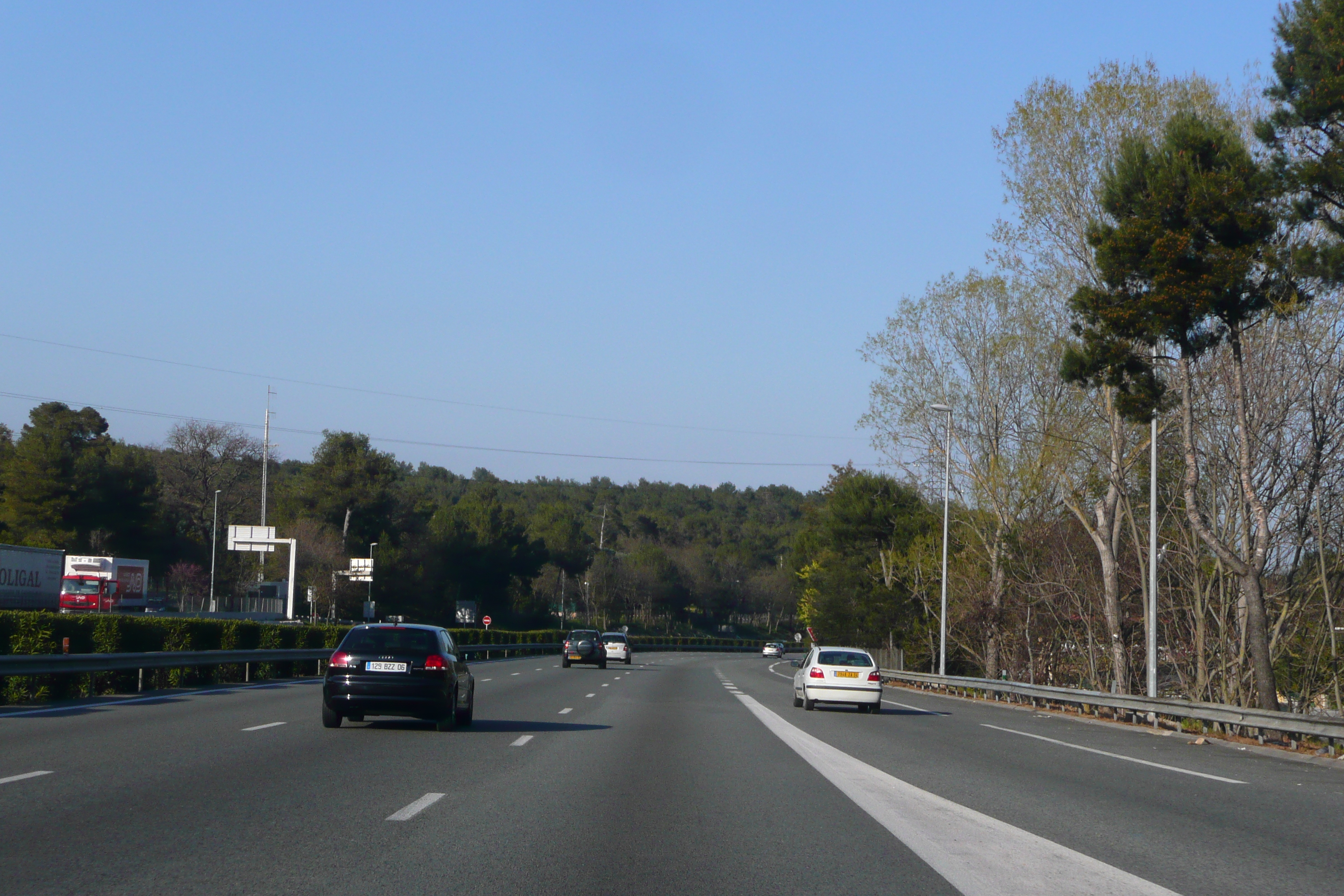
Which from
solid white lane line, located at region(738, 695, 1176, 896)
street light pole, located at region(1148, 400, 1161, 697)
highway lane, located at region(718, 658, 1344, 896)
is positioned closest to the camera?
solid white lane line, located at region(738, 695, 1176, 896)

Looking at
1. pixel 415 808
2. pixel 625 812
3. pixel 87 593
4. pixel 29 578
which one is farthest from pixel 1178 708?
pixel 87 593

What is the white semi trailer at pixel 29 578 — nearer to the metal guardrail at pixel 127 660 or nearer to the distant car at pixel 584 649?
the distant car at pixel 584 649

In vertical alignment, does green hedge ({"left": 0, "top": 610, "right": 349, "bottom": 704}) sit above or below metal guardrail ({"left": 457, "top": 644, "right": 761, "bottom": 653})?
above

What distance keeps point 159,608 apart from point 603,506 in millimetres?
114860

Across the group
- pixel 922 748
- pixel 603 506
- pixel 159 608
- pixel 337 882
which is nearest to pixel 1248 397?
pixel 922 748

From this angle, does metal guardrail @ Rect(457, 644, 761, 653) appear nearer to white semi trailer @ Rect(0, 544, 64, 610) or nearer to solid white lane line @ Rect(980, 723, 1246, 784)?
white semi trailer @ Rect(0, 544, 64, 610)

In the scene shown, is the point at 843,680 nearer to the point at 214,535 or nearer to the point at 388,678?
the point at 388,678

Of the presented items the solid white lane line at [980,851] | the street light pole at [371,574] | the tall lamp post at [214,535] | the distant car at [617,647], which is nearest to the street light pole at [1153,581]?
the solid white lane line at [980,851]

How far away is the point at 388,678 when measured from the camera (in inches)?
698

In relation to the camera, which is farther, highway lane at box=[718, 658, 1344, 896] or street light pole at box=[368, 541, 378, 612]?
street light pole at box=[368, 541, 378, 612]

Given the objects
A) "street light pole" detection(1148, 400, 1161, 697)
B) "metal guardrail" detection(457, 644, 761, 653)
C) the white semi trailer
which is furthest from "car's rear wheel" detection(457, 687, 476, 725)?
"metal guardrail" detection(457, 644, 761, 653)

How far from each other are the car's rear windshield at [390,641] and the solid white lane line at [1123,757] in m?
9.66

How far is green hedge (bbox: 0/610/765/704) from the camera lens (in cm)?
2405

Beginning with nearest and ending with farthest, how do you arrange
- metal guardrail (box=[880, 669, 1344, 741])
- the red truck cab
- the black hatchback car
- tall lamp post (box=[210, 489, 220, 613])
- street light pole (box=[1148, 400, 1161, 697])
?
the black hatchback car → metal guardrail (box=[880, 669, 1344, 741]) → street light pole (box=[1148, 400, 1161, 697]) → the red truck cab → tall lamp post (box=[210, 489, 220, 613])
